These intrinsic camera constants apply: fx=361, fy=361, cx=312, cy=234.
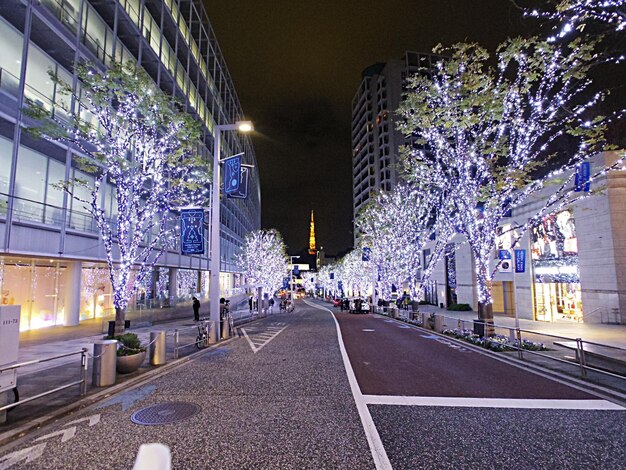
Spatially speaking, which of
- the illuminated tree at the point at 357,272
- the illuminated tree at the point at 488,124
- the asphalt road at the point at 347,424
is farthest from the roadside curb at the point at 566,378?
the illuminated tree at the point at 357,272

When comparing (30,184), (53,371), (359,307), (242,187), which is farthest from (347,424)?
(359,307)

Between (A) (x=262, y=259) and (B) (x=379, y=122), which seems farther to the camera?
(B) (x=379, y=122)

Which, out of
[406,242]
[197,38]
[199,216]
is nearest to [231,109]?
[197,38]

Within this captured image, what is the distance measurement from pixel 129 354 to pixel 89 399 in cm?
228

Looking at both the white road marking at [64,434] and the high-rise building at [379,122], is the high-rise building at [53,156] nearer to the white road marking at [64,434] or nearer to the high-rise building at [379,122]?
the white road marking at [64,434]

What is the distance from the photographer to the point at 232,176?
49.9ft

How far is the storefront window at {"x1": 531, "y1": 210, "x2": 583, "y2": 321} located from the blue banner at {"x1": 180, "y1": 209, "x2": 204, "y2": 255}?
2314 centimetres

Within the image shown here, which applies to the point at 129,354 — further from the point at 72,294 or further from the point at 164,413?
the point at 72,294

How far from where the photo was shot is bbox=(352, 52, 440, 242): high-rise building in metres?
94.1

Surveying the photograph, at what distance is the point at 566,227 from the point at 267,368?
23.8 m

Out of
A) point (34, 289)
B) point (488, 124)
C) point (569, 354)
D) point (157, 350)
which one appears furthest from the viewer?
point (34, 289)

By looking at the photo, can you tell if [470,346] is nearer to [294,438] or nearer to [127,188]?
[294,438]

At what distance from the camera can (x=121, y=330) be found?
11.5m

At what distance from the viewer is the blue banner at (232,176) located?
Result: 1508cm
